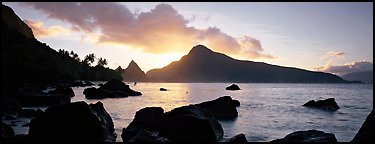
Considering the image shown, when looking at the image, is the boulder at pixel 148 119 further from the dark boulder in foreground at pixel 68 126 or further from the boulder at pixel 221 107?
the boulder at pixel 221 107

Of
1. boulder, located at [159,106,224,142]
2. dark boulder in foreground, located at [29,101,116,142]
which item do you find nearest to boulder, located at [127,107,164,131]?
Result: boulder, located at [159,106,224,142]

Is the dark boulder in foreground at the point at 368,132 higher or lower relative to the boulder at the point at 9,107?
higher

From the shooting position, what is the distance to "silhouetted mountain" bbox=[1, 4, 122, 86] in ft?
214

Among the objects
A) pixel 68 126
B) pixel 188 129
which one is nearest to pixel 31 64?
pixel 68 126

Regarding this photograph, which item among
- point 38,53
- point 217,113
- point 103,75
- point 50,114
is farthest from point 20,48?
point 50,114

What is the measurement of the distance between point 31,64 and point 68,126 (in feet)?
247

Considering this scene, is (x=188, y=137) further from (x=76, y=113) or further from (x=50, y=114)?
(x=50, y=114)

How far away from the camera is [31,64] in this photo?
77750 mm

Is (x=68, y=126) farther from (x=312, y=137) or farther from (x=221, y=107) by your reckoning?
(x=221, y=107)

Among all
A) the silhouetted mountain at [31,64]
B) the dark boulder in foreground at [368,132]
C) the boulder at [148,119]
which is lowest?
the boulder at [148,119]

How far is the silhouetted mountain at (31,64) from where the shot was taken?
214ft

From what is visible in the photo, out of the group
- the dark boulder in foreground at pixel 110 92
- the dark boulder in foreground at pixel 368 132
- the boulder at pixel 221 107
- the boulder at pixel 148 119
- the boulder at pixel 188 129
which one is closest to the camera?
the dark boulder in foreground at pixel 368 132

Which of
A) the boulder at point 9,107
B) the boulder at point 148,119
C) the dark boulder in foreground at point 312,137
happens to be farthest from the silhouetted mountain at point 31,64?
the dark boulder in foreground at point 312,137

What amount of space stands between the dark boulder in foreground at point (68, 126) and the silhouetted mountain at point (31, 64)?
38.6 metres
